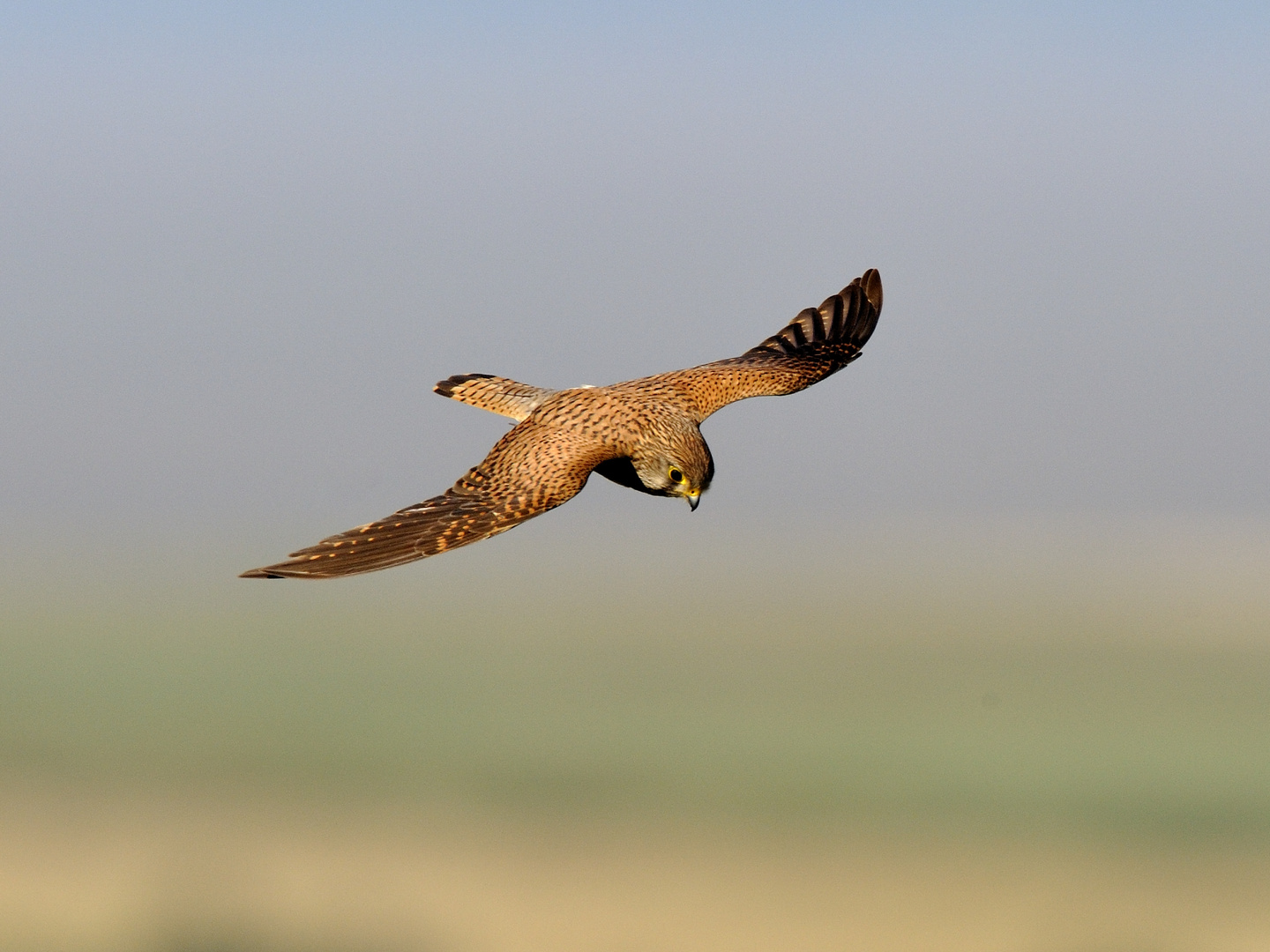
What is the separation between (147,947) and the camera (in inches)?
6068

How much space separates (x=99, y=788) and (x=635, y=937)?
285 feet

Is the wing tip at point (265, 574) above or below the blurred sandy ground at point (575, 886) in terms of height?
above

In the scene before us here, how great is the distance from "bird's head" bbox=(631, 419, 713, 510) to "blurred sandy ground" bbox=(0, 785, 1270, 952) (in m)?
138

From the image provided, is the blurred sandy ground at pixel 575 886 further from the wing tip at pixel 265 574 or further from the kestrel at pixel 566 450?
the wing tip at pixel 265 574

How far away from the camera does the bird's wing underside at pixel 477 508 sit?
31.6ft

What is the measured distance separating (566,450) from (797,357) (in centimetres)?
444

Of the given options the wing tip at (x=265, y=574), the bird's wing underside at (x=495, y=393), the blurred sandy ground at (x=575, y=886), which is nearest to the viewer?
the wing tip at (x=265, y=574)

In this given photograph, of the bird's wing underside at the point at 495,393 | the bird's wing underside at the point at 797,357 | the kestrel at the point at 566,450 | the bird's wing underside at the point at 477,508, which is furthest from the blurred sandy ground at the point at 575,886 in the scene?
the bird's wing underside at the point at 477,508

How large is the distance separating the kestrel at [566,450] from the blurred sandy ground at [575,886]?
136314mm

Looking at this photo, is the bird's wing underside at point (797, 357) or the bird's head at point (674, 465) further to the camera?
the bird's wing underside at point (797, 357)

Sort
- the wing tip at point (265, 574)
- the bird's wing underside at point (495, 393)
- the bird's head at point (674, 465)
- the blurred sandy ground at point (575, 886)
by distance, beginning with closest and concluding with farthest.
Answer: the wing tip at point (265, 574), the bird's head at point (674, 465), the bird's wing underside at point (495, 393), the blurred sandy ground at point (575, 886)

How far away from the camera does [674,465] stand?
11.5 m

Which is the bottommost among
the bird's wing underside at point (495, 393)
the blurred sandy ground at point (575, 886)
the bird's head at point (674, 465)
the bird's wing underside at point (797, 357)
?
the blurred sandy ground at point (575, 886)

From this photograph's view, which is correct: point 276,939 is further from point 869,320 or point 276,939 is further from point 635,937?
point 869,320
